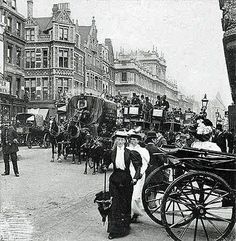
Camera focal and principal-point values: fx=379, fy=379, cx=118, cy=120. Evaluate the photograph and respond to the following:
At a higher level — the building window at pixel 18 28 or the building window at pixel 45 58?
the building window at pixel 18 28

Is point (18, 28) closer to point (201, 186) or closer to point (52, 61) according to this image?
point (52, 61)

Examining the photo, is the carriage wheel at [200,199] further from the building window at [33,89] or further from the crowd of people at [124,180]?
the building window at [33,89]

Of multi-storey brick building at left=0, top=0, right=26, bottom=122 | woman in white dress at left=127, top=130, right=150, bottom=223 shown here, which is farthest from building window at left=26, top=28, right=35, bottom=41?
woman in white dress at left=127, top=130, right=150, bottom=223

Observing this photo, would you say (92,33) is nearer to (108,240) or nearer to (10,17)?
(10,17)

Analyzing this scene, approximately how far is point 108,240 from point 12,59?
32.0 m

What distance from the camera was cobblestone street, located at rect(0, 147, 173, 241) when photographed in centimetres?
593

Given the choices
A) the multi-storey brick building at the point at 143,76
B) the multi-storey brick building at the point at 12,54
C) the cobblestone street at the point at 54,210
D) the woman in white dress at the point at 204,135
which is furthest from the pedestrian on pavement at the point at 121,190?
the multi-storey brick building at the point at 143,76

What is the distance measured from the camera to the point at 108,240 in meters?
5.65

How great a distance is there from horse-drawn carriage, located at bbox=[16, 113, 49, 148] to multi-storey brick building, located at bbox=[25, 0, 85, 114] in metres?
14.0

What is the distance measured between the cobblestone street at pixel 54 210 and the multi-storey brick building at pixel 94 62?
35976mm

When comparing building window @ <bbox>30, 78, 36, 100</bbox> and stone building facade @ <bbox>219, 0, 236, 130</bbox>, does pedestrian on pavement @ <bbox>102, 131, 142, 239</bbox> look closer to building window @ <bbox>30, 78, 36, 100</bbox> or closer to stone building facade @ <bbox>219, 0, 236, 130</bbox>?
stone building facade @ <bbox>219, 0, 236, 130</bbox>

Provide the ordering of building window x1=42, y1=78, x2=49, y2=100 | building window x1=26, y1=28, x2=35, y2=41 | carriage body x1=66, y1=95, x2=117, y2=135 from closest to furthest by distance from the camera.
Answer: carriage body x1=66, y1=95, x2=117, y2=135 → building window x1=42, y1=78, x2=49, y2=100 → building window x1=26, y1=28, x2=35, y2=41

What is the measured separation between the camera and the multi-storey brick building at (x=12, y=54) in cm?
3266

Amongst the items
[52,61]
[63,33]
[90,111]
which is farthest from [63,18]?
[90,111]
